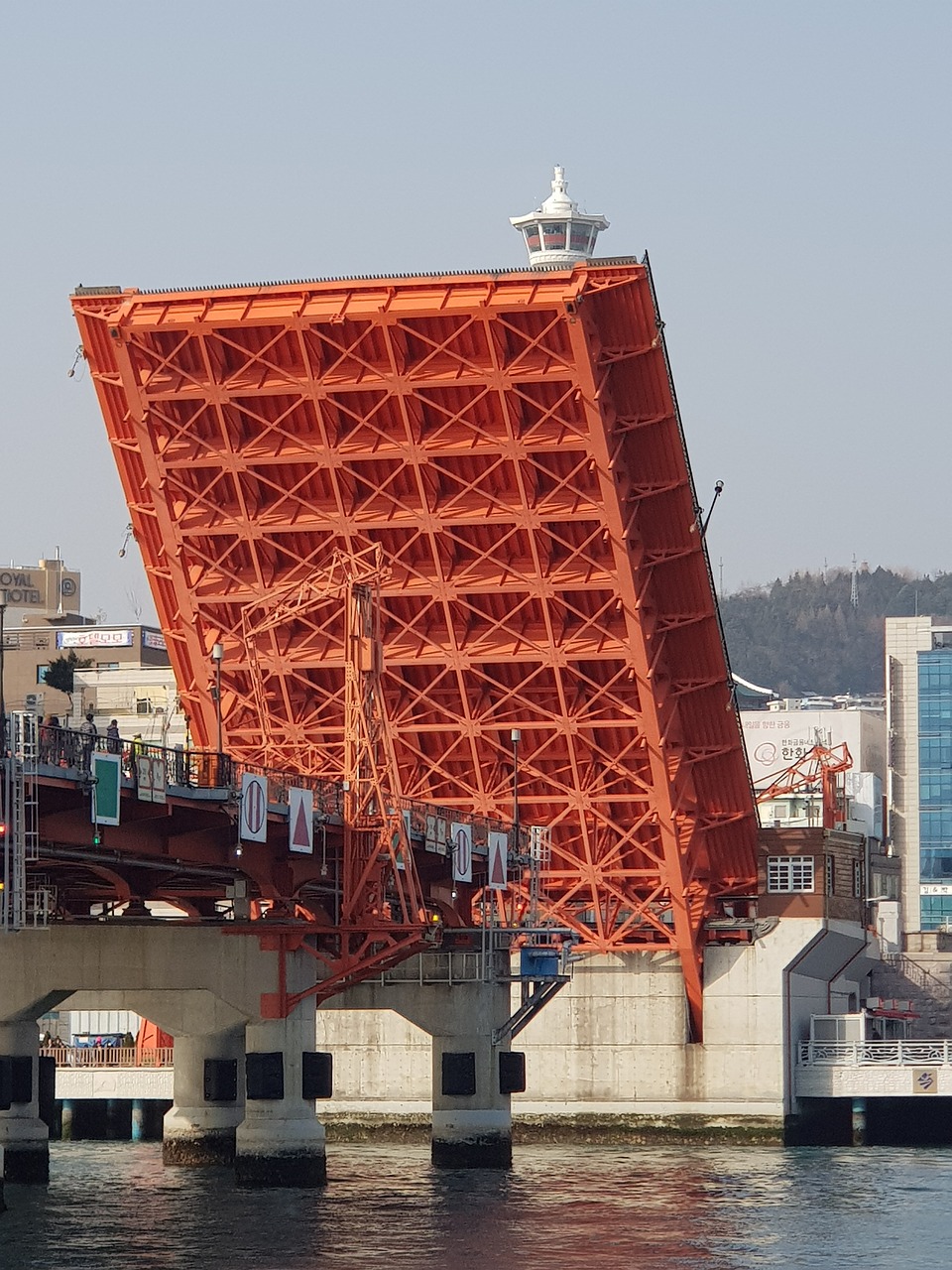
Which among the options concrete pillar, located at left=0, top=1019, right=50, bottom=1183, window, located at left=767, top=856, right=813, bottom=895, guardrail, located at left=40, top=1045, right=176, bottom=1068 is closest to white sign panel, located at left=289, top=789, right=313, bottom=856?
concrete pillar, located at left=0, top=1019, right=50, bottom=1183

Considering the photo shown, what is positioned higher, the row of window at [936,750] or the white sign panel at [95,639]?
the white sign panel at [95,639]

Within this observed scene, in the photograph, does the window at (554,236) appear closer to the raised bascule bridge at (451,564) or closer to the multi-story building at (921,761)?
the raised bascule bridge at (451,564)

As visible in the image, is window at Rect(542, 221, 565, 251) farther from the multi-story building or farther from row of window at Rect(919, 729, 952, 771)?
row of window at Rect(919, 729, 952, 771)

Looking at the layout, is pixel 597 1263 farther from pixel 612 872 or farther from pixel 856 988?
pixel 856 988

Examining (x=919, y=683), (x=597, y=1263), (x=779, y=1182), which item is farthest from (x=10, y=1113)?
(x=919, y=683)

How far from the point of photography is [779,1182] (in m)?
70.5

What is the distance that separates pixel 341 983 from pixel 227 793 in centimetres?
1081

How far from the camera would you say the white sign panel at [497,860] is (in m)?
76.2

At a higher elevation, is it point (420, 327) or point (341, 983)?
point (420, 327)

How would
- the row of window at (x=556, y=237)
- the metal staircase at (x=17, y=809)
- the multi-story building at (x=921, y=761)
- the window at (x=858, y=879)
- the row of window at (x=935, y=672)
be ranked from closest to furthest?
the metal staircase at (x=17, y=809), the row of window at (x=556, y=237), the window at (x=858, y=879), the row of window at (x=935, y=672), the multi-story building at (x=921, y=761)

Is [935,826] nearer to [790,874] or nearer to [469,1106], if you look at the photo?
[790,874]

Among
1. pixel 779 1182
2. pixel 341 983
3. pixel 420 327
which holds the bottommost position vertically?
pixel 779 1182

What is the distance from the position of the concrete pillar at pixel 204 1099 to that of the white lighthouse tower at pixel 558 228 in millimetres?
28581

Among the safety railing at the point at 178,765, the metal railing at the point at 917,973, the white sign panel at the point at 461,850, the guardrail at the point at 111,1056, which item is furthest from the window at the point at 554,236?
the metal railing at the point at 917,973
